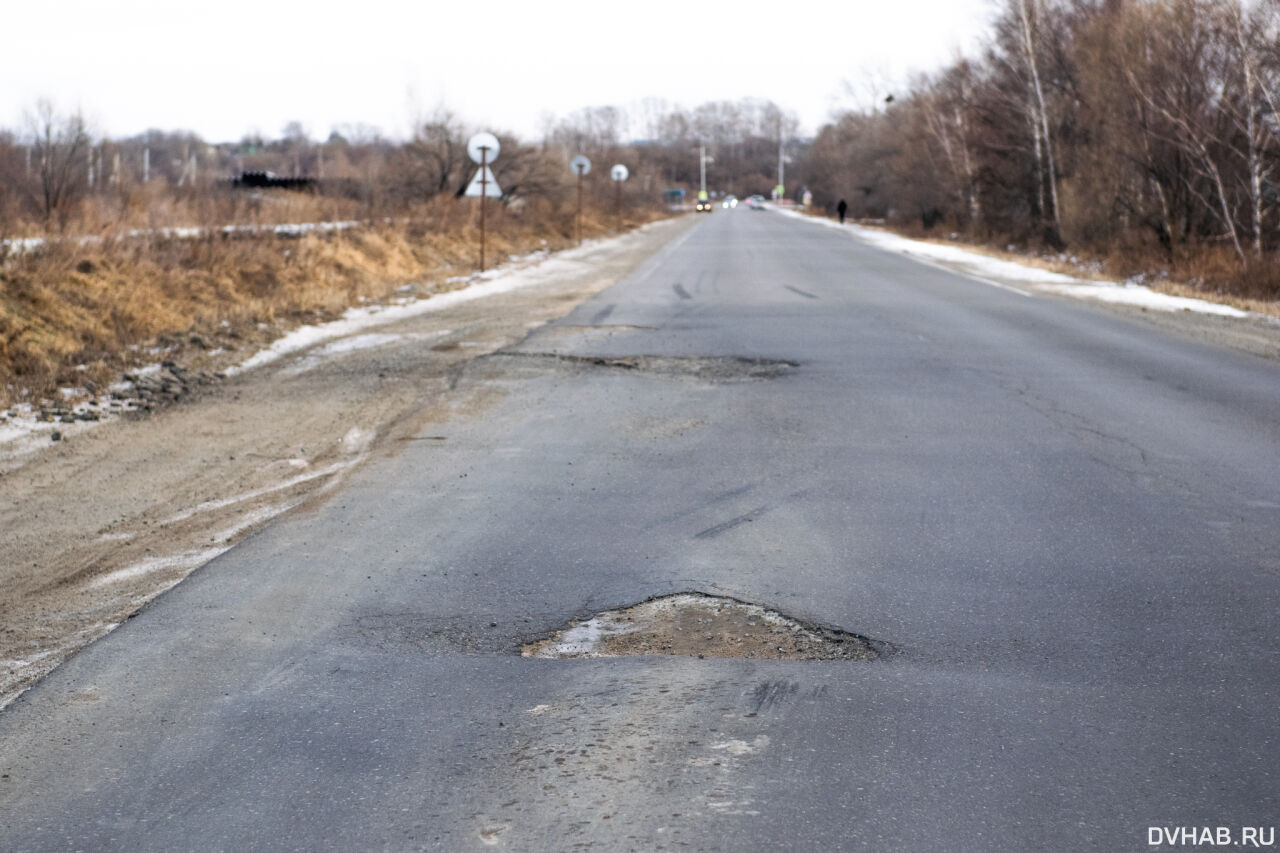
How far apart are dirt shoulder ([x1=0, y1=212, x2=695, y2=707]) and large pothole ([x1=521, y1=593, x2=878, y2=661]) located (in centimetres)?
193

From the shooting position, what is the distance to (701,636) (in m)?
4.60

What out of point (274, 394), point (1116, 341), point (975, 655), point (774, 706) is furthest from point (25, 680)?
point (1116, 341)

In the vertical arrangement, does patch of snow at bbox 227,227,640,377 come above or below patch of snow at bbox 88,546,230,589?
above

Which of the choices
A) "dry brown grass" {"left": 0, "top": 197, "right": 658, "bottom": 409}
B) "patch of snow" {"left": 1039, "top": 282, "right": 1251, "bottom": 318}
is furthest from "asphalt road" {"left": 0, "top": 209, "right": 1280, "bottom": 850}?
"patch of snow" {"left": 1039, "top": 282, "right": 1251, "bottom": 318}

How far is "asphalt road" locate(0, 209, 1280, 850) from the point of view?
3.25 metres

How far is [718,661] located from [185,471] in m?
4.74

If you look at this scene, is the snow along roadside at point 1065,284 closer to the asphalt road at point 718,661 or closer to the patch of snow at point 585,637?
the asphalt road at point 718,661

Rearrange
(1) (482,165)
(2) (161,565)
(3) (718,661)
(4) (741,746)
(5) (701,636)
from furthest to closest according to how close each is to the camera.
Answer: (1) (482,165)
(2) (161,565)
(5) (701,636)
(3) (718,661)
(4) (741,746)

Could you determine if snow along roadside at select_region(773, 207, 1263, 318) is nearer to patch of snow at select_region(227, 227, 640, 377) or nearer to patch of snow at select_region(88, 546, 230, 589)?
patch of snow at select_region(227, 227, 640, 377)

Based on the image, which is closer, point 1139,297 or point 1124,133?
point 1139,297

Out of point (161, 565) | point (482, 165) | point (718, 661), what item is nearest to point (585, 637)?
point (718, 661)

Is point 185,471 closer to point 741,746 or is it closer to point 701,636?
point 701,636

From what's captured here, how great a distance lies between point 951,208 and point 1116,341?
1524 inches

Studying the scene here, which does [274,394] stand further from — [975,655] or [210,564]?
[975,655]
